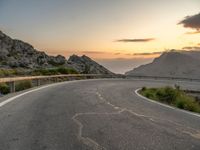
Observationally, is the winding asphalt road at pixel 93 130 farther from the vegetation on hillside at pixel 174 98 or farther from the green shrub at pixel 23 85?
A: the green shrub at pixel 23 85

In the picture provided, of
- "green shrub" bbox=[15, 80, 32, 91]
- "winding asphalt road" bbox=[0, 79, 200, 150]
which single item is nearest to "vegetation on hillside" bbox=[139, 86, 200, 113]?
"winding asphalt road" bbox=[0, 79, 200, 150]

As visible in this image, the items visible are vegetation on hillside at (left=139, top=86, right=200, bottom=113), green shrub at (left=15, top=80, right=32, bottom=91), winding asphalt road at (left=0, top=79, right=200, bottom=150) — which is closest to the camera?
winding asphalt road at (left=0, top=79, right=200, bottom=150)

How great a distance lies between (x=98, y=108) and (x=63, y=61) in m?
125

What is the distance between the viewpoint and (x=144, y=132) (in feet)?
28.3

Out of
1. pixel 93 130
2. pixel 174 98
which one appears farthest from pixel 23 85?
pixel 93 130

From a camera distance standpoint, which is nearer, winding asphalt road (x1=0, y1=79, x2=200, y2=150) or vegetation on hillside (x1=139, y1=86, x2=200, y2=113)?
winding asphalt road (x1=0, y1=79, x2=200, y2=150)

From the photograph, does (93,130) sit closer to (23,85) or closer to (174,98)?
(174,98)

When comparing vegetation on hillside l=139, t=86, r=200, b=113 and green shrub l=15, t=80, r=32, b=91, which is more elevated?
green shrub l=15, t=80, r=32, b=91

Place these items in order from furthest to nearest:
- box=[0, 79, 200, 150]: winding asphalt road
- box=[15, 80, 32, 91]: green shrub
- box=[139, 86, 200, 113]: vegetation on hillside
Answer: box=[15, 80, 32, 91]: green shrub, box=[139, 86, 200, 113]: vegetation on hillside, box=[0, 79, 200, 150]: winding asphalt road

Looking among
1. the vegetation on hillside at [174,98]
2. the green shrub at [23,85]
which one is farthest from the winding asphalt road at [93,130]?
the green shrub at [23,85]

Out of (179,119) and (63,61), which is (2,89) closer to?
(179,119)

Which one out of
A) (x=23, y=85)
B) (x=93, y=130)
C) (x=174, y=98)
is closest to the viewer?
(x=93, y=130)

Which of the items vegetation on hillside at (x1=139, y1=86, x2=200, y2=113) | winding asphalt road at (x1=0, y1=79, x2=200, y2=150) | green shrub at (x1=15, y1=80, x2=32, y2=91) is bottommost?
vegetation on hillside at (x1=139, y1=86, x2=200, y2=113)

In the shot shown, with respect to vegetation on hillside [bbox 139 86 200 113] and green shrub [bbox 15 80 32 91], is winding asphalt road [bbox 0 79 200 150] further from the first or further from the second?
green shrub [bbox 15 80 32 91]
